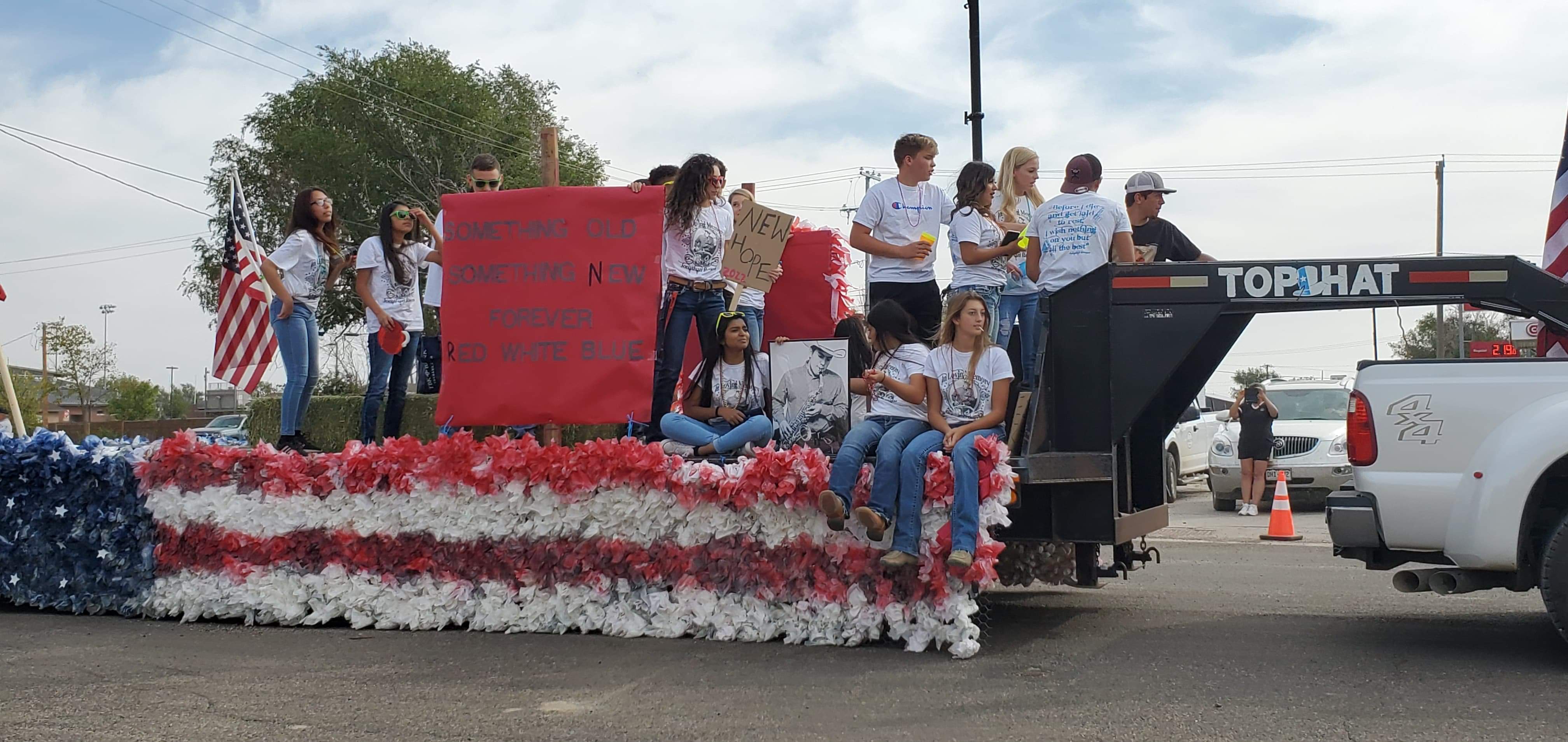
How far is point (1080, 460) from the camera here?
→ 620 centimetres

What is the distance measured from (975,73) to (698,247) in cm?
1021

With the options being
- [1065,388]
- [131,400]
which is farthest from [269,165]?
[131,400]

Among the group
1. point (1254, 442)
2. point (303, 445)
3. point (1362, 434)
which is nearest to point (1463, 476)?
point (1362, 434)

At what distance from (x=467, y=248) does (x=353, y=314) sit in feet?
99.0

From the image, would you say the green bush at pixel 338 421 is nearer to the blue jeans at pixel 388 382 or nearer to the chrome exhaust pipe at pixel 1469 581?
the blue jeans at pixel 388 382

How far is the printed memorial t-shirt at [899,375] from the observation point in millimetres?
6434

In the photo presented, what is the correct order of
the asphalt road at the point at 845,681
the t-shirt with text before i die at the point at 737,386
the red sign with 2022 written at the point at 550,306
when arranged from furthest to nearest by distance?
the red sign with 2022 written at the point at 550,306
the t-shirt with text before i die at the point at 737,386
the asphalt road at the point at 845,681

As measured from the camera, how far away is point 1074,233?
735 centimetres

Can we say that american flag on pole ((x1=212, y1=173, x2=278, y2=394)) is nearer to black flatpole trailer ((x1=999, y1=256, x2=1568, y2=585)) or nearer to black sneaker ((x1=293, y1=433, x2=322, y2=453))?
black sneaker ((x1=293, y1=433, x2=322, y2=453))

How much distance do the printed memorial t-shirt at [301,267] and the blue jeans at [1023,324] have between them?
167 inches

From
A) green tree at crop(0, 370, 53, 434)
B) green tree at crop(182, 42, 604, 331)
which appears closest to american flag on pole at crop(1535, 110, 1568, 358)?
green tree at crop(182, 42, 604, 331)

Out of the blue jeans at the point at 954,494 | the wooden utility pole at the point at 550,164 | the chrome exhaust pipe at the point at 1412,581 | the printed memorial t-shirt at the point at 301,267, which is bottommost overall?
the chrome exhaust pipe at the point at 1412,581

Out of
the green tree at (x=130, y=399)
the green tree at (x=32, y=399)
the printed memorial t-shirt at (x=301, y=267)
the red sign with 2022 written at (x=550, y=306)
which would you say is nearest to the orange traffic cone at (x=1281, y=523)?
the red sign with 2022 written at (x=550, y=306)

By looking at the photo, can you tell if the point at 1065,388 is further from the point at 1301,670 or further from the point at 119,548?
the point at 119,548
